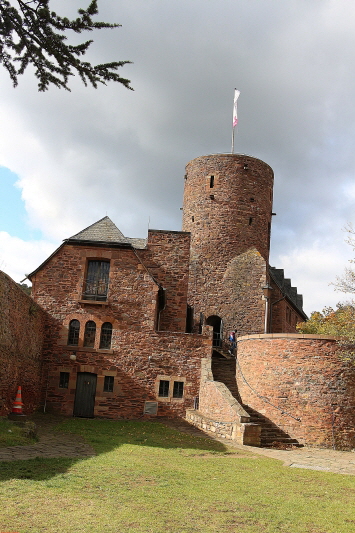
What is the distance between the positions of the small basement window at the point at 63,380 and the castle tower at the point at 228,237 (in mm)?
9477

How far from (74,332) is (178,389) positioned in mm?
5259

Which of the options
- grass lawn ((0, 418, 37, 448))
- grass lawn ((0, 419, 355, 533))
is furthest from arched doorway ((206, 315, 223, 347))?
grass lawn ((0, 418, 37, 448))

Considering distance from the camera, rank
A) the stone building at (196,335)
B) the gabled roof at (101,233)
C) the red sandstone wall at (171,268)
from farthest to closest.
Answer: the red sandstone wall at (171,268)
the gabled roof at (101,233)
the stone building at (196,335)

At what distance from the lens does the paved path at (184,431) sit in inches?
446

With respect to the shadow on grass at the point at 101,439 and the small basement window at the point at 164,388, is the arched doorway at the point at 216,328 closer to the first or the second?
the small basement window at the point at 164,388

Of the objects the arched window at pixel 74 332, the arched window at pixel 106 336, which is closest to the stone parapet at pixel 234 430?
the arched window at pixel 106 336

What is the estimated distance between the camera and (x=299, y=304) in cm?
4100

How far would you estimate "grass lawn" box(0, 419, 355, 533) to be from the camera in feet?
21.8

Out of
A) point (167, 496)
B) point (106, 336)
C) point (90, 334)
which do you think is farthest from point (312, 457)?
point (90, 334)

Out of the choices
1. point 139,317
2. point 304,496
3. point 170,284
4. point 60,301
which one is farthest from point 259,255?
point 304,496

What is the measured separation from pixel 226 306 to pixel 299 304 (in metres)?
13.4

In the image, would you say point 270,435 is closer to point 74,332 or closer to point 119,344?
point 119,344

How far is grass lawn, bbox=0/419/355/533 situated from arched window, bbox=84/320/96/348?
992cm

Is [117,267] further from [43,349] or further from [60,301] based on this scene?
[43,349]
